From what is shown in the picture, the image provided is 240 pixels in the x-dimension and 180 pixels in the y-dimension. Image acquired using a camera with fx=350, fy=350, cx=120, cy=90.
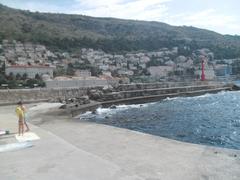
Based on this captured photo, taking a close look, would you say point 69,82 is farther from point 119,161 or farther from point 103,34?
point 103,34

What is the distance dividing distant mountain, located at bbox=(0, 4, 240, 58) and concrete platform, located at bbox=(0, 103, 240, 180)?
88066 mm

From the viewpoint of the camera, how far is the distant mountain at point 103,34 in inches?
4018

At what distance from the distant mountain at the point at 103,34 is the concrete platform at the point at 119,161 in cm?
8807

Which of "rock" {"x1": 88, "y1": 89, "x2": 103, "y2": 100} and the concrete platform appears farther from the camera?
"rock" {"x1": 88, "y1": 89, "x2": 103, "y2": 100}

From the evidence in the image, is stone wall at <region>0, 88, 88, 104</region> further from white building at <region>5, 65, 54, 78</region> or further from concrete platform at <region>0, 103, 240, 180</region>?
concrete platform at <region>0, 103, 240, 180</region>

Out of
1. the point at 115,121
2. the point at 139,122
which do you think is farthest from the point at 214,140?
the point at 115,121

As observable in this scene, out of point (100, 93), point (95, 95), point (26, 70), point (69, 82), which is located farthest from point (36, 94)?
point (26, 70)

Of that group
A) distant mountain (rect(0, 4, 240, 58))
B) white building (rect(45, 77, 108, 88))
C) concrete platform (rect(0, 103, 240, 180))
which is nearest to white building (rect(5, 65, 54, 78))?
white building (rect(45, 77, 108, 88))

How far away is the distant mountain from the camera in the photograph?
102 m

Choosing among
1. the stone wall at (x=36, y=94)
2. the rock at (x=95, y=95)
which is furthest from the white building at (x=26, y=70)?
the rock at (x=95, y=95)

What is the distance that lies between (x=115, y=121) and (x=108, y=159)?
12.2 meters

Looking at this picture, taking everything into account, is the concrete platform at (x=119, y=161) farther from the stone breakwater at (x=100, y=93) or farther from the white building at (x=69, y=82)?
the white building at (x=69, y=82)

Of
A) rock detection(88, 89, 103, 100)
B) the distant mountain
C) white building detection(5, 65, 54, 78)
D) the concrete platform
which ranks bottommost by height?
rock detection(88, 89, 103, 100)

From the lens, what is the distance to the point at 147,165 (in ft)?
26.2
